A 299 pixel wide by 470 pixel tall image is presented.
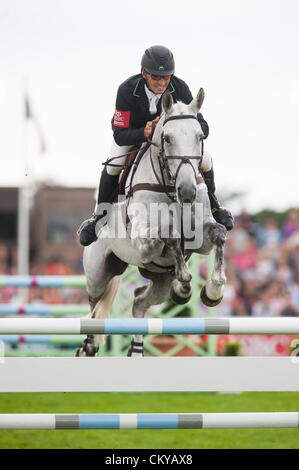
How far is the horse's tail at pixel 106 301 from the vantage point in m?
4.77

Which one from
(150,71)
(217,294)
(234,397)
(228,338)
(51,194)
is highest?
(51,194)

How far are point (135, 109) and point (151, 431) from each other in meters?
2.65

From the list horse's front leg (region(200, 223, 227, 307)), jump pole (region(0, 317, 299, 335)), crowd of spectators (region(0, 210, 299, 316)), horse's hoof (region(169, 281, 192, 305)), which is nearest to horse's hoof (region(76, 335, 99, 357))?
horse's hoof (region(169, 281, 192, 305))

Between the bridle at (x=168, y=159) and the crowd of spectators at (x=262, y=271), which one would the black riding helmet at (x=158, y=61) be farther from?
the crowd of spectators at (x=262, y=271)

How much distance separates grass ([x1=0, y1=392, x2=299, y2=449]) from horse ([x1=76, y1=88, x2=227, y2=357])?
4.15ft

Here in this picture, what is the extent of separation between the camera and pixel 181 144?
3.62m

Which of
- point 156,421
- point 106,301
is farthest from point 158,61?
point 156,421

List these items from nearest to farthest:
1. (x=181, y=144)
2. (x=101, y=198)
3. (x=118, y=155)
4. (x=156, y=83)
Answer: (x=181, y=144)
(x=156, y=83)
(x=118, y=155)
(x=101, y=198)

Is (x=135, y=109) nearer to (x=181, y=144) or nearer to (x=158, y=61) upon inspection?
(x=158, y=61)

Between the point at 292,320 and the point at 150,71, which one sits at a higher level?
the point at 150,71

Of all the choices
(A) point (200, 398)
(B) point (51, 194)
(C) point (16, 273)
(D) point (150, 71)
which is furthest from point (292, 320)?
(B) point (51, 194)

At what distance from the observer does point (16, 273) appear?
13.1 meters
